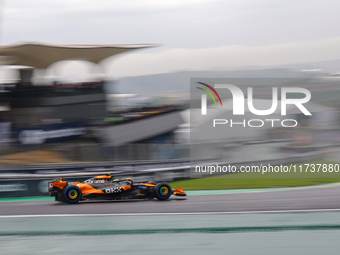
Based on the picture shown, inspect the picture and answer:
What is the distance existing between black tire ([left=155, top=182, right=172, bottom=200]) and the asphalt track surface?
14 cm

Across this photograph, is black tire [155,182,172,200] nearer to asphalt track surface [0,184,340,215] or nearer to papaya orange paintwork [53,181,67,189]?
asphalt track surface [0,184,340,215]

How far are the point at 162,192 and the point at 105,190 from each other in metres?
1.28

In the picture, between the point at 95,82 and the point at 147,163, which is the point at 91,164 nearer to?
the point at 147,163

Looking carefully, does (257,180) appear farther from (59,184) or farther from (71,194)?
(59,184)

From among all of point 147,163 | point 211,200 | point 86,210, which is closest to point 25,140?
point 147,163

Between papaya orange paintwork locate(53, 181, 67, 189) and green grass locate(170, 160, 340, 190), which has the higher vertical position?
papaya orange paintwork locate(53, 181, 67, 189)

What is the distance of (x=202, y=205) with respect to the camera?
777 cm

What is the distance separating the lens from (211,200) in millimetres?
8312

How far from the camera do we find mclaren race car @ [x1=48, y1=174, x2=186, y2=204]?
27.0ft

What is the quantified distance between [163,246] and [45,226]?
8.00ft

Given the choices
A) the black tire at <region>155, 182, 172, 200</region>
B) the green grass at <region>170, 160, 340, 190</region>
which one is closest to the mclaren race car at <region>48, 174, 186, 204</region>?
the black tire at <region>155, 182, 172, 200</region>

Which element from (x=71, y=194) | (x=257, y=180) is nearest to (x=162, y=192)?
(x=71, y=194)

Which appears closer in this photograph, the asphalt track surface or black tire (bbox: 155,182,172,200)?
the asphalt track surface

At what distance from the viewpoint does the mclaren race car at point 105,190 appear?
823cm
